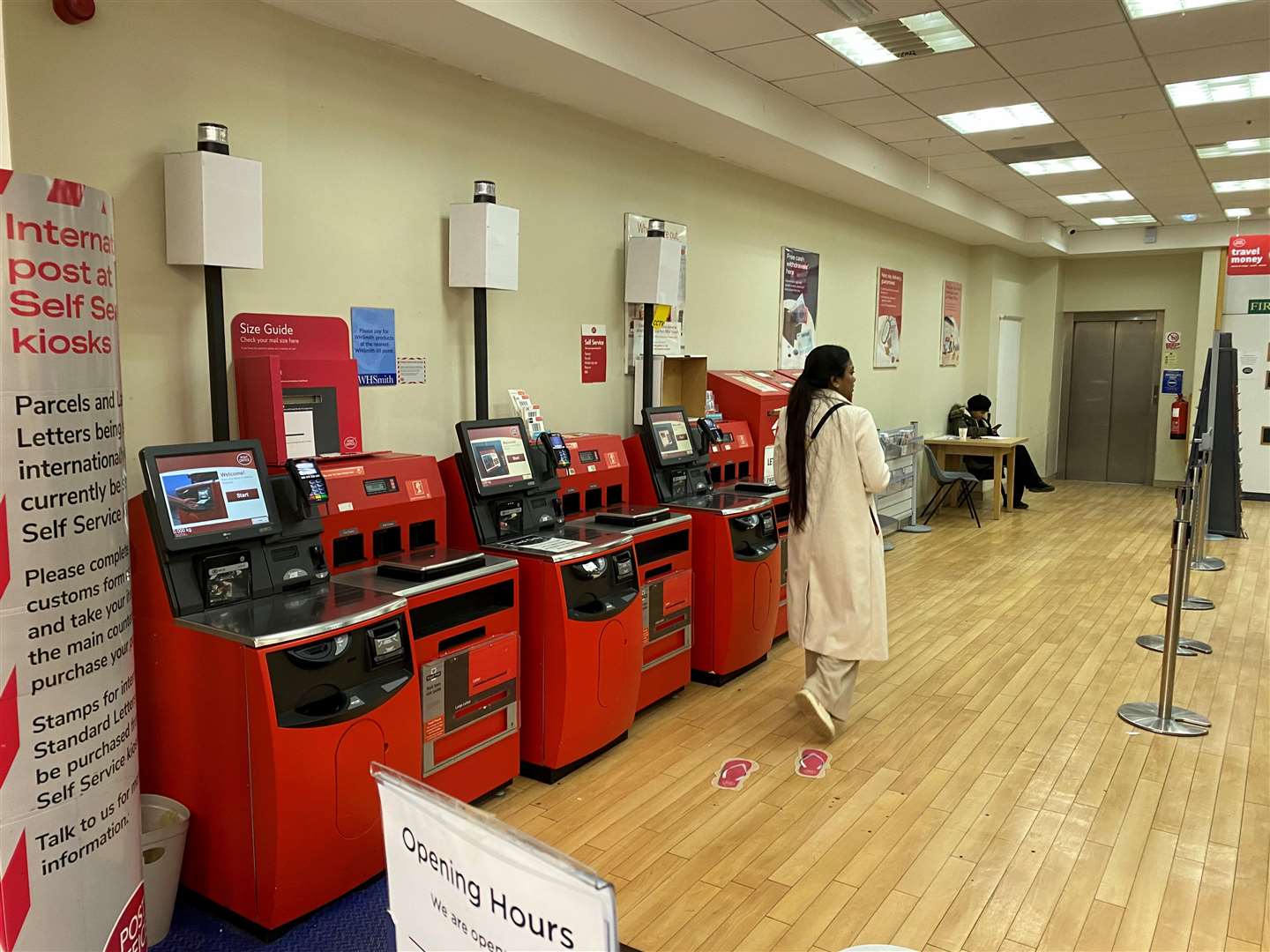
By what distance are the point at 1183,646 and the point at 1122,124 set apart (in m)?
3.39

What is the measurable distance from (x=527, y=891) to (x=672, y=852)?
2040 mm

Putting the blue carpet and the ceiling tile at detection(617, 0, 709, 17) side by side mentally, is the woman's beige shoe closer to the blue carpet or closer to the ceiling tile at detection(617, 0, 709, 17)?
the blue carpet

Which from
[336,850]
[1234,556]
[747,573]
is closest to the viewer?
[336,850]

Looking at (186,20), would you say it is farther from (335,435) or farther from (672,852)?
(672,852)

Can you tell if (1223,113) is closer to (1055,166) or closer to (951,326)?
(1055,166)

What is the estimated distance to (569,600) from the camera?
3.47m

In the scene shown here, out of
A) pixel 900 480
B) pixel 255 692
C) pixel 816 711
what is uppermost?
pixel 255 692

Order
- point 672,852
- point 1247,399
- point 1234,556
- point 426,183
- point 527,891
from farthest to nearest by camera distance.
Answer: point 1247,399 → point 1234,556 → point 426,183 → point 672,852 → point 527,891

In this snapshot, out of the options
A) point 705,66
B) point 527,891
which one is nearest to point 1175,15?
point 705,66

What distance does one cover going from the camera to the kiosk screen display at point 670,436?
4746 millimetres

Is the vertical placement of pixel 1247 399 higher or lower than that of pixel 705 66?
lower

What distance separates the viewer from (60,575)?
1.90 m

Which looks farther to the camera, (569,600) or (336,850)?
(569,600)

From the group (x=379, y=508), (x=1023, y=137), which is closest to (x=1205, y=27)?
(x=1023, y=137)
